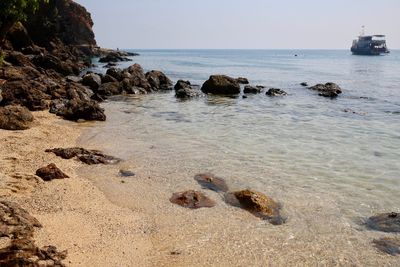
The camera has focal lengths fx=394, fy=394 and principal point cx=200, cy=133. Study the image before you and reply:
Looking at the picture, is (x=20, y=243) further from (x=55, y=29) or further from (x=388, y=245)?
(x=55, y=29)

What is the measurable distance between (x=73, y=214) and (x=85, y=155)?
4583 mm

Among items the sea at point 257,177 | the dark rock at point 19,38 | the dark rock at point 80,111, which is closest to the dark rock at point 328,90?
the sea at point 257,177

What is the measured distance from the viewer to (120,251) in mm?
7414

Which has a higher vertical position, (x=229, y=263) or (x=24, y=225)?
(x=24, y=225)

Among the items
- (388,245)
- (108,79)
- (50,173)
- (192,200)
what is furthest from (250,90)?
(388,245)

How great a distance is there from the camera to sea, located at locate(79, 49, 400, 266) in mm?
7938

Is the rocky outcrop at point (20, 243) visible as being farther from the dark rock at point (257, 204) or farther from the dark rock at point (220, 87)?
the dark rock at point (220, 87)

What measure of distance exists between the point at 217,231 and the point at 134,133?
10150mm

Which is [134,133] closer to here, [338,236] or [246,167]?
[246,167]

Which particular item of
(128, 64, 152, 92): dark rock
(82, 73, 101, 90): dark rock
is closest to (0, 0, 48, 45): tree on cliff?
(82, 73, 101, 90): dark rock

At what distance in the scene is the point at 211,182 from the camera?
11734mm

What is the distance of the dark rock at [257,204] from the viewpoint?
9495mm

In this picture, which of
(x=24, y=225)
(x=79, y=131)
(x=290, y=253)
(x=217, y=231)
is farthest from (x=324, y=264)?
(x=79, y=131)

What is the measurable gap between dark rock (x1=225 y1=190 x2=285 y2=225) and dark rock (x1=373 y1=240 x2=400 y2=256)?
6.79 ft
